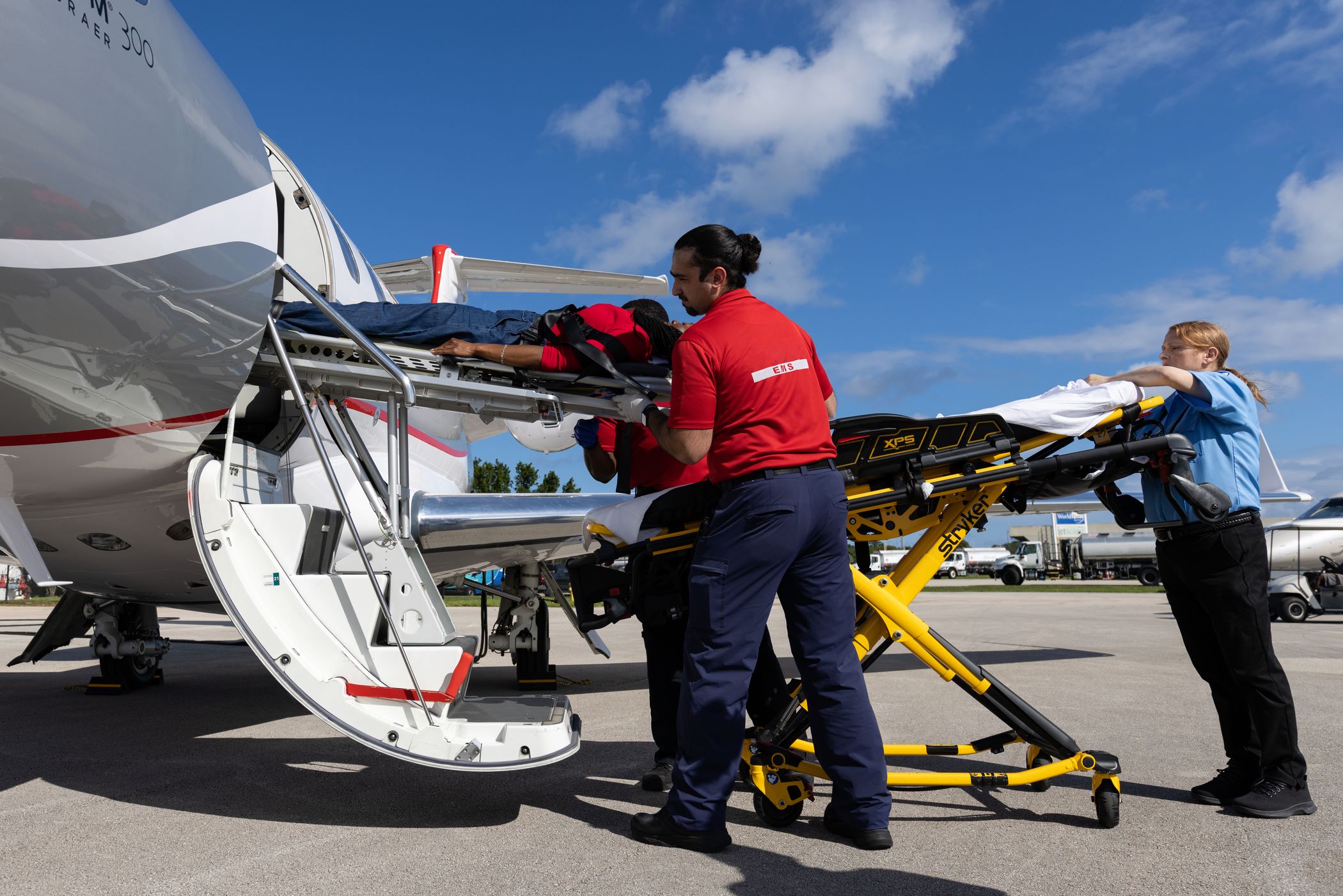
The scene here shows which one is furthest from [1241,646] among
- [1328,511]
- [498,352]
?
[1328,511]

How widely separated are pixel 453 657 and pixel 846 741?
1514mm

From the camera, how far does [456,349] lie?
4117 mm

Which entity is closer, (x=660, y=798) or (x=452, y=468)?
(x=660, y=798)

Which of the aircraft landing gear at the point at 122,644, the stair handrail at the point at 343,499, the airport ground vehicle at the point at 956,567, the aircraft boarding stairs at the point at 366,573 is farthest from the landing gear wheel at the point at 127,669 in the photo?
the airport ground vehicle at the point at 956,567

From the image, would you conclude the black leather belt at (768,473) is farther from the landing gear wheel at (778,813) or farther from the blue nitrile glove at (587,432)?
the blue nitrile glove at (587,432)

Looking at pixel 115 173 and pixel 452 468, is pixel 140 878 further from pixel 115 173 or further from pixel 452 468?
pixel 452 468

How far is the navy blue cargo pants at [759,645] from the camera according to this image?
10.0ft

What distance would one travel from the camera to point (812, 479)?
314 cm

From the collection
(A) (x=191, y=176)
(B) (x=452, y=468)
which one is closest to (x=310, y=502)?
(B) (x=452, y=468)

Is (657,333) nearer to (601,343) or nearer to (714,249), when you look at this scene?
(601,343)

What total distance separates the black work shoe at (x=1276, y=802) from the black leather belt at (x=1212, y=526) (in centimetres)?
93

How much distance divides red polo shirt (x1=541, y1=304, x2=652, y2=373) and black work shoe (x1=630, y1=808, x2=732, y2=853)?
196cm

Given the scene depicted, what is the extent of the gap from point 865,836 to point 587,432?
245 centimetres

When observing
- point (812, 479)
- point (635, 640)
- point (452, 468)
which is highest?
point (452, 468)
